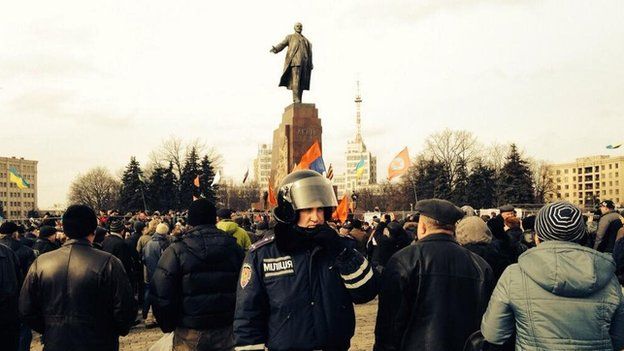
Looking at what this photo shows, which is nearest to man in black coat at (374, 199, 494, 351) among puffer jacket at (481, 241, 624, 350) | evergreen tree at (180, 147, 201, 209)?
puffer jacket at (481, 241, 624, 350)

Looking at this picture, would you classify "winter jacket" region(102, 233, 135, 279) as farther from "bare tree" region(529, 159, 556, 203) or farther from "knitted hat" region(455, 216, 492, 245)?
"bare tree" region(529, 159, 556, 203)

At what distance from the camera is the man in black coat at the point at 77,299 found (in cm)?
391

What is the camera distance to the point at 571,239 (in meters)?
2.77

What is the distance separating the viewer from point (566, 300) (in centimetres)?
262

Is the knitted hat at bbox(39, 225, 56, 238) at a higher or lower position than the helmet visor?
lower

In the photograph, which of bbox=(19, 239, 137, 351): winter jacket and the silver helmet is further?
bbox=(19, 239, 137, 351): winter jacket

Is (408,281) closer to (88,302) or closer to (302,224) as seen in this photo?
(302,224)

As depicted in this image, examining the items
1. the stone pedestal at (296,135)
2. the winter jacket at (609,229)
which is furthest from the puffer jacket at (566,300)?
the stone pedestal at (296,135)

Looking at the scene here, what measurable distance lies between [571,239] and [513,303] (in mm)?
427

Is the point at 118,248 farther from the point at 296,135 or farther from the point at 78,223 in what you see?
the point at 296,135

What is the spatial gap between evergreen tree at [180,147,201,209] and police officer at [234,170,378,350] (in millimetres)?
55648

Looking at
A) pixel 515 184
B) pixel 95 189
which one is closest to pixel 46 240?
pixel 515 184

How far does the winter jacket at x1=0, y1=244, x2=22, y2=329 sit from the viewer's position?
4645 millimetres

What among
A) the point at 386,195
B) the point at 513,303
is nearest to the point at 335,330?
the point at 513,303
